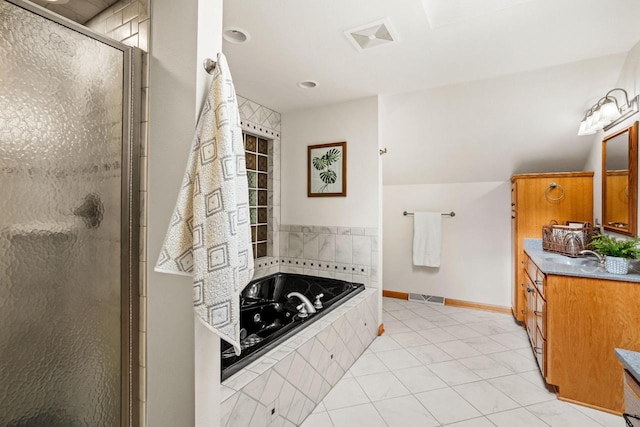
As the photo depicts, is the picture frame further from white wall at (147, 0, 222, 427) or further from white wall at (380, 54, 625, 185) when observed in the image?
white wall at (147, 0, 222, 427)

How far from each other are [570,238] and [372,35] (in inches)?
87.3

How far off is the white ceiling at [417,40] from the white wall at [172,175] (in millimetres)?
670

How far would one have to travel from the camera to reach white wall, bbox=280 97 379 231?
2885 millimetres

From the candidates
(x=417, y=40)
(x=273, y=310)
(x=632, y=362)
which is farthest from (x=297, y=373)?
(x=417, y=40)

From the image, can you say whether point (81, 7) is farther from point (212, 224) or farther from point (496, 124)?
point (496, 124)

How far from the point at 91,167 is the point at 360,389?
2021mm

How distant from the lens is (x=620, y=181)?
2264mm

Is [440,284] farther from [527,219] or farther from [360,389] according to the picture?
[360,389]

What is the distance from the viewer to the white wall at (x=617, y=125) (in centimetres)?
207

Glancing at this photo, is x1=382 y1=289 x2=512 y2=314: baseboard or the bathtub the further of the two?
x1=382 y1=289 x2=512 y2=314: baseboard

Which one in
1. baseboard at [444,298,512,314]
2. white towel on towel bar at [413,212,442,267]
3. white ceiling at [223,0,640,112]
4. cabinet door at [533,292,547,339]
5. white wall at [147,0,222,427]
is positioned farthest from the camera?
→ white towel on towel bar at [413,212,442,267]

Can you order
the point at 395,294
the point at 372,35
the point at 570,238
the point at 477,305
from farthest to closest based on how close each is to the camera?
the point at 395,294 → the point at 477,305 → the point at 570,238 → the point at 372,35

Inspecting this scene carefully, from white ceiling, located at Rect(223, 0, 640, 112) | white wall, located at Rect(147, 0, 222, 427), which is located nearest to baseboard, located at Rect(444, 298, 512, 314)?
white ceiling, located at Rect(223, 0, 640, 112)

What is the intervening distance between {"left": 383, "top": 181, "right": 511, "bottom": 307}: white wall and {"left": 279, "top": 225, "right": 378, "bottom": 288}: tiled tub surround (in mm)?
1402
